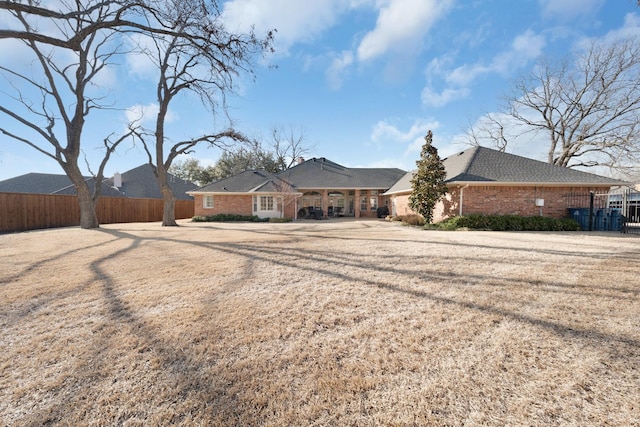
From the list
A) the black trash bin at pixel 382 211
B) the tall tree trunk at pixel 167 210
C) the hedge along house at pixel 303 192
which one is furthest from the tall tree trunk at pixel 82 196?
the black trash bin at pixel 382 211

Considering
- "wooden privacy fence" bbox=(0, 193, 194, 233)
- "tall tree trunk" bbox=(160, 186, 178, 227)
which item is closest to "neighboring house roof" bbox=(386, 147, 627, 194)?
"tall tree trunk" bbox=(160, 186, 178, 227)

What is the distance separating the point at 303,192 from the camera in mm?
22875

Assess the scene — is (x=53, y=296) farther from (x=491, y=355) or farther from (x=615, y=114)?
(x=615, y=114)

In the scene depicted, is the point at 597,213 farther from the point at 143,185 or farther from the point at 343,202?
the point at 143,185

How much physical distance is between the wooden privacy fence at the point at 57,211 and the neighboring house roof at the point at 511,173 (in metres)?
21.6

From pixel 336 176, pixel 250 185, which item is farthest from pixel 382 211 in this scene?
pixel 250 185

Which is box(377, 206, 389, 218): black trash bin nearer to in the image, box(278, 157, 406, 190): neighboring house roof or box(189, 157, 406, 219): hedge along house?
box(189, 157, 406, 219): hedge along house

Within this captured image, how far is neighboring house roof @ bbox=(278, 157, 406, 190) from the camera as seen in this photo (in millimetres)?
21656

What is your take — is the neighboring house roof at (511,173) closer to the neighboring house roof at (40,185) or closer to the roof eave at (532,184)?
the roof eave at (532,184)

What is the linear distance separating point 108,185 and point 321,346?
105ft

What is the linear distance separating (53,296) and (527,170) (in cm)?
1846

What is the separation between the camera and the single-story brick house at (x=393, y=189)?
12836 millimetres

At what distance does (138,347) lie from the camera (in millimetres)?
2412

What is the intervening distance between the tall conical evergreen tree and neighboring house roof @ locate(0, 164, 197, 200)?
25.2 meters
